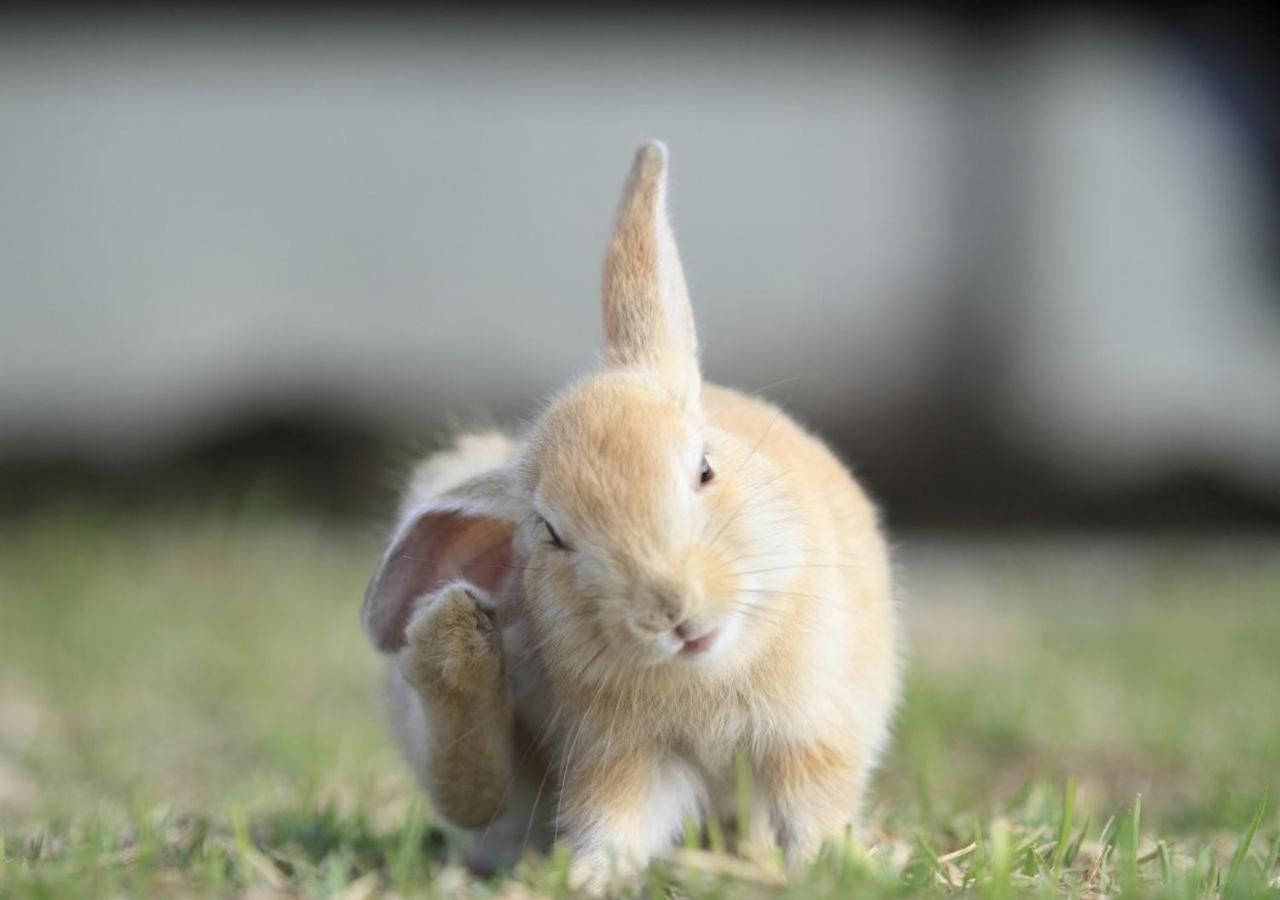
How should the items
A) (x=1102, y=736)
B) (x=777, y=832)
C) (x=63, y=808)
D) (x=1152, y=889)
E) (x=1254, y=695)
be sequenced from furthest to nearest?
(x=1254, y=695), (x=1102, y=736), (x=63, y=808), (x=777, y=832), (x=1152, y=889)

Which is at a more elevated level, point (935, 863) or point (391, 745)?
point (935, 863)

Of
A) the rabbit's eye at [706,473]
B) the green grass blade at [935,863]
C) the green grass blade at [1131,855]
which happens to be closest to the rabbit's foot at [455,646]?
the rabbit's eye at [706,473]

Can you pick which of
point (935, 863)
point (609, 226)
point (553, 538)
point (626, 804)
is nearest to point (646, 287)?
point (553, 538)

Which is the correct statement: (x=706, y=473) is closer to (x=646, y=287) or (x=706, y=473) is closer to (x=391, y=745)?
(x=646, y=287)

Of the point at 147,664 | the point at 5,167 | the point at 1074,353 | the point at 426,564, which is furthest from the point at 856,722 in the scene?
the point at 5,167

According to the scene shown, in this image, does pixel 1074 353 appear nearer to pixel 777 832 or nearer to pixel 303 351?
pixel 303 351

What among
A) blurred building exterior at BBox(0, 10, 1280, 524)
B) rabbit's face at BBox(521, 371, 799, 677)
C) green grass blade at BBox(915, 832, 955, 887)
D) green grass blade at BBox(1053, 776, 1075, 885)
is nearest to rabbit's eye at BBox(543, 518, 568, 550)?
rabbit's face at BBox(521, 371, 799, 677)
